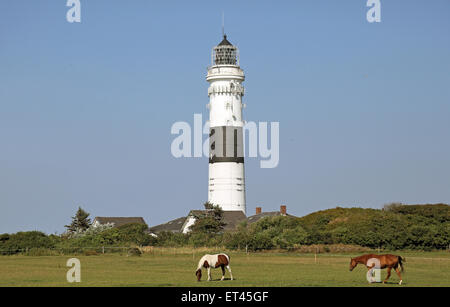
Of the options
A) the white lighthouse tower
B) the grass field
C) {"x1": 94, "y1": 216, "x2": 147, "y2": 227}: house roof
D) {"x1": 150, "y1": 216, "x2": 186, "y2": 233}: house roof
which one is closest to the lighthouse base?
the white lighthouse tower

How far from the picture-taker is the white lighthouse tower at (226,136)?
333 ft

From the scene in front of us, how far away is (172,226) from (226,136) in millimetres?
17648

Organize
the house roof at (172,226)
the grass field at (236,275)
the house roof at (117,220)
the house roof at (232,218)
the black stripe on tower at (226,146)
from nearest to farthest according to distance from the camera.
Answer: the grass field at (236,275) < the house roof at (232,218) < the black stripe on tower at (226,146) < the house roof at (172,226) < the house roof at (117,220)

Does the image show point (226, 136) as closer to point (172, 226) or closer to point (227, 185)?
point (227, 185)

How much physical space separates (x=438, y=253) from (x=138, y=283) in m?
42.4

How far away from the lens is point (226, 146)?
334 ft

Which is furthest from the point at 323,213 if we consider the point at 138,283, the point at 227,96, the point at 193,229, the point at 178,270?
the point at 138,283

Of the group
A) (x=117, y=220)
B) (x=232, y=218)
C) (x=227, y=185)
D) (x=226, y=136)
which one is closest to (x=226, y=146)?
(x=226, y=136)

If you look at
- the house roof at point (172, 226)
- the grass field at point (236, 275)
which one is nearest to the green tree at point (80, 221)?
the house roof at point (172, 226)

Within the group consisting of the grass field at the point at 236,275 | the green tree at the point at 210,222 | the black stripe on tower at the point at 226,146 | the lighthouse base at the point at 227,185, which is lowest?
the grass field at the point at 236,275

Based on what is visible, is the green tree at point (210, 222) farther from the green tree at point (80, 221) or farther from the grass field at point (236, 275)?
the grass field at point (236, 275)

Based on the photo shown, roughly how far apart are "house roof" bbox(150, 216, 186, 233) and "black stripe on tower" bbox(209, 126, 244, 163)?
13.0 metres

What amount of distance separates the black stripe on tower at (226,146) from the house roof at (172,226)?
1301 cm

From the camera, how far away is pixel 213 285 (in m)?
35.1
